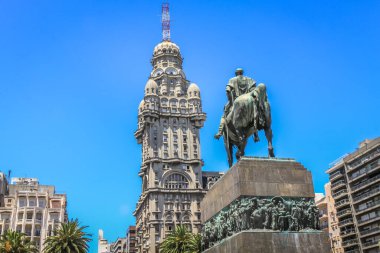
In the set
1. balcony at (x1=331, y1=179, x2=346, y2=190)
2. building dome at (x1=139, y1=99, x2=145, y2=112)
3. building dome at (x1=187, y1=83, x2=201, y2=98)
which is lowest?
balcony at (x1=331, y1=179, x2=346, y2=190)

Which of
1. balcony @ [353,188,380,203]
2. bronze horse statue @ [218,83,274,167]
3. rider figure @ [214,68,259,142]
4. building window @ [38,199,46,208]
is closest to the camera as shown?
bronze horse statue @ [218,83,274,167]

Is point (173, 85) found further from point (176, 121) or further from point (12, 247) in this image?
point (12, 247)

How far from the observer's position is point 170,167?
114875 millimetres

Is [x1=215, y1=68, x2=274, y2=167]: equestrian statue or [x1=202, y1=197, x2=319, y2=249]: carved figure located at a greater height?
[x1=215, y1=68, x2=274, y2=167]: equestrian statue

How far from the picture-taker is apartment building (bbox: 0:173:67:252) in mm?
95000

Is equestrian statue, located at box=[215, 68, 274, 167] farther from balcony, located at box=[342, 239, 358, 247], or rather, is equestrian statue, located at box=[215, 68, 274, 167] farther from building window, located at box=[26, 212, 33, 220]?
building window, located at box=[26, 212, 33, 220]

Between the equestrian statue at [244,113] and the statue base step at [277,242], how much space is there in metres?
3.75

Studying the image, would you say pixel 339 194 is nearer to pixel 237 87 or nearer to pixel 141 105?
pixel 141 105

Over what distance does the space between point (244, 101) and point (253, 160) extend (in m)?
2.77

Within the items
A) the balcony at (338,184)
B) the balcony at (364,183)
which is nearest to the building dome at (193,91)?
the balcony at (338,184)

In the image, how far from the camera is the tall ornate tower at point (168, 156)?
10925cm

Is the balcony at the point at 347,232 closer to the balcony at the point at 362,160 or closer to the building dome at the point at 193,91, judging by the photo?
the balcony at the point at 362,160

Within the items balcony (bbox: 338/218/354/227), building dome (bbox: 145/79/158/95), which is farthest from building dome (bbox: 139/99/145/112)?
balcony (bbox: 338/218/354/227)

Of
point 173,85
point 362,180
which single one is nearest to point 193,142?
point 173,85
